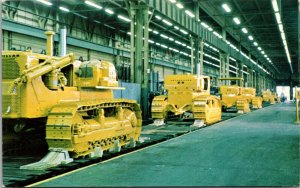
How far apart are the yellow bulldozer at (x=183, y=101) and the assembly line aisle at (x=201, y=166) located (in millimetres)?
5670

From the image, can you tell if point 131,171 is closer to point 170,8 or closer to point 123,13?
point 170,8

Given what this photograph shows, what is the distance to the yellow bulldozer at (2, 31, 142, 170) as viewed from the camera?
25.0 ft

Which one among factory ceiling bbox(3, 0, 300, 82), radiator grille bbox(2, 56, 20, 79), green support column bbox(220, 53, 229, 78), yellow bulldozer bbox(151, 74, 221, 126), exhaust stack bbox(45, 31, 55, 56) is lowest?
yellow bulldozer bbox(151, 74, 221, 126)

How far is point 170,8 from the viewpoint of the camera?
2280cm

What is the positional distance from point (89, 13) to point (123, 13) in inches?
105

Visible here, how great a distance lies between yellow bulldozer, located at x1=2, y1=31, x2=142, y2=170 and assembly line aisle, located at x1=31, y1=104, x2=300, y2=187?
28.8 inches

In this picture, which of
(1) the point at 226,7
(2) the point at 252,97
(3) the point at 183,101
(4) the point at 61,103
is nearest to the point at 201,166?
(4) the point at 61,103

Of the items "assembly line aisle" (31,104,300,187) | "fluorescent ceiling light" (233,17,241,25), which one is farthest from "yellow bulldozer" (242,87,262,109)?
"assembly line aisle" (31,104,300,187)

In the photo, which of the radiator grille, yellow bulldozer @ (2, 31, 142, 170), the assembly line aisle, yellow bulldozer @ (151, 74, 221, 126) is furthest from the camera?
yellow bulldozer @ (151, 74, 221, 126)

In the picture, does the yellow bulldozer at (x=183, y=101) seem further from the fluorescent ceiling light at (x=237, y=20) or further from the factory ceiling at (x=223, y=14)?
the fluorescent ceiling light at (x=237, y=20)

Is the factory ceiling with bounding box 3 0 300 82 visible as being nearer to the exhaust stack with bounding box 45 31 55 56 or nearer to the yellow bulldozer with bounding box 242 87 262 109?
the yellow bulldozer with bounding box 242 87 262 109

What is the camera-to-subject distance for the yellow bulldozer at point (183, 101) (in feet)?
57.7

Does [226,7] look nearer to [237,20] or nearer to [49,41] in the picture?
[237,20]

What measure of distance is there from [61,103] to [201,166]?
10.7 feet
